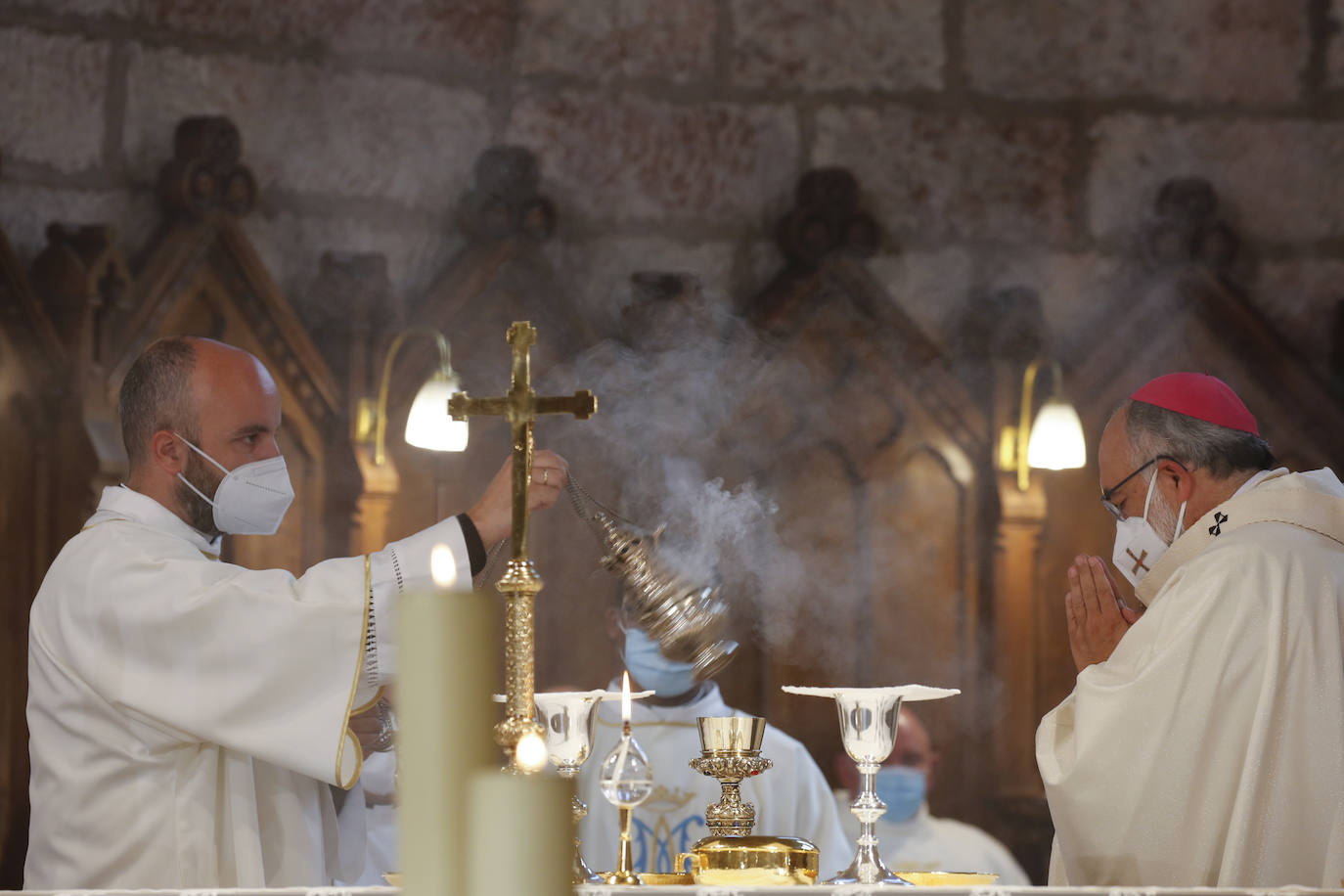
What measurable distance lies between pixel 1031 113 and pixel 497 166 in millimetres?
1993

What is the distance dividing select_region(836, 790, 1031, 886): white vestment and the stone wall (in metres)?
1.75

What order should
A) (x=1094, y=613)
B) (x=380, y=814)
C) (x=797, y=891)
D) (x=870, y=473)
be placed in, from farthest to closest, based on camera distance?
(x=870, y=473) → (x=380, y=814) → (x=1094, y=613) → (x=797, y=891)

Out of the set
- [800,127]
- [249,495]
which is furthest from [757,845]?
[800,127]

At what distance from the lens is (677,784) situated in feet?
15.2

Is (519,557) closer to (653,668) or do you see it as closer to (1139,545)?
(1139,545)

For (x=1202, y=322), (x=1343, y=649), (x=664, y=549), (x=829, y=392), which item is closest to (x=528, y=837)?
(x=664, y=549)

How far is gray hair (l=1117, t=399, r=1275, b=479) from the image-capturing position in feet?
9.55

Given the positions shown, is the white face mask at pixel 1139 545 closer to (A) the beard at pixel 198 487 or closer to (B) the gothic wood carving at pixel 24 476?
(A) the beard at pixel 198 487

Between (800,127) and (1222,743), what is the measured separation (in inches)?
129

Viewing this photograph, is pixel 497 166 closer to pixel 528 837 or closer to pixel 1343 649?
pixel 1343 649

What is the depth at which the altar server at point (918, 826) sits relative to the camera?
4.86 metres

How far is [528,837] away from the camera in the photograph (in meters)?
0.74

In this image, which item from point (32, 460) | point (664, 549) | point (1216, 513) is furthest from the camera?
point (32, 460)

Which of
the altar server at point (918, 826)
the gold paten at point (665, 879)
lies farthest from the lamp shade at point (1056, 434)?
the gold paten at point (665, 879)
